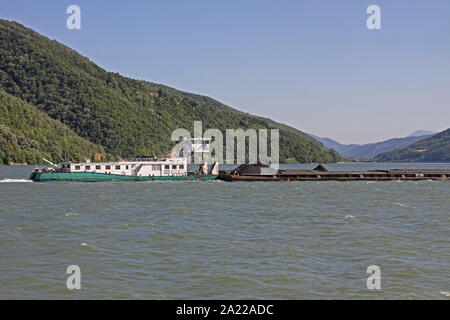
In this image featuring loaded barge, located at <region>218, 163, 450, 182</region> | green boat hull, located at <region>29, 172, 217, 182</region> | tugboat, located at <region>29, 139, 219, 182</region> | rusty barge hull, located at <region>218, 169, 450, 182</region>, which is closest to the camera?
green boat hull, located at <region>29, 172, 217, 182</region>

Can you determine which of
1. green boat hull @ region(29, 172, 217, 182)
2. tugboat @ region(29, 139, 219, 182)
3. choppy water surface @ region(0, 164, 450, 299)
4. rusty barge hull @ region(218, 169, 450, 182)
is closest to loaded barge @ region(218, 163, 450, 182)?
rusty barge hull @ region(218, 169, 450, 182)

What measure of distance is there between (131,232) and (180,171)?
2604 inches

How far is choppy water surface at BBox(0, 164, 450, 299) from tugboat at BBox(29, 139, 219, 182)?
155ft

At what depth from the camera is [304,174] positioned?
105 meters

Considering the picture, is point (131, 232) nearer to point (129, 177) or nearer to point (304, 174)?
point (129, 177)

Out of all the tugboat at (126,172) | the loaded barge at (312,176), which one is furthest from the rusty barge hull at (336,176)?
the tugboat at (126,172)

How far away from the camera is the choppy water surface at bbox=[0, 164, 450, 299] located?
20.8 metres

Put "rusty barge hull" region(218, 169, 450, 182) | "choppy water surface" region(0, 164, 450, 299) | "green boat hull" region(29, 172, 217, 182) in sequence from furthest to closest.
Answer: "rusty barge hull" region(218, 169, 450, 182), "green boat hull" region(29, 172, 217, 182), "choppy water surface" region(0, 164, 450, 299)

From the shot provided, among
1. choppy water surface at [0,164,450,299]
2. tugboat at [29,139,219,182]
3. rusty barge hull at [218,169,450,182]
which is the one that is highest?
tugboat at [29,139,219,182]

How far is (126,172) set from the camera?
100312 millimetres

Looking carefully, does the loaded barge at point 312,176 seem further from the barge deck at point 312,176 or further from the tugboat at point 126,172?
the tugboat at point 126,172

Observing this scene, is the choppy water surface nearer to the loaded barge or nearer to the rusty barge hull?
the rusty barge hull

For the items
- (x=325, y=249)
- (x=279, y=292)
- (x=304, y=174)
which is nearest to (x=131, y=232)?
(x=325, y=249)

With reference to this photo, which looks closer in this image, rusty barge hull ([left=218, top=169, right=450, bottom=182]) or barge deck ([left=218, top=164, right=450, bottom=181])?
rusty barge hull ([left=218, top=169, right=450, bottom=182])
